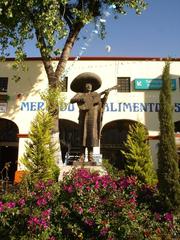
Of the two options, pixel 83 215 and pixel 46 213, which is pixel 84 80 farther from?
pixel 46 213

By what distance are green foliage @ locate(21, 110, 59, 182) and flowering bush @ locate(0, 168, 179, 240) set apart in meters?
5.63

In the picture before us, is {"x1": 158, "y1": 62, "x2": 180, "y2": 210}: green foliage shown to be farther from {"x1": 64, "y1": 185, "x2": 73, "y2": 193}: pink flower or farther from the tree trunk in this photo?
the tree trunk

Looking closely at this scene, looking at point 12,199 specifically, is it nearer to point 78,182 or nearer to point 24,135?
point 78,182

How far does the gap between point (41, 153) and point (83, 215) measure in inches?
271

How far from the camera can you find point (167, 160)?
8297mm

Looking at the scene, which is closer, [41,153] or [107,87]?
[41,153]

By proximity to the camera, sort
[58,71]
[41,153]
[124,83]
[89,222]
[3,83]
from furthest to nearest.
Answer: [3,83]
[124,83]
[58,71]
[41,153]
[89,222]

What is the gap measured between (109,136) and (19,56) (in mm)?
9735

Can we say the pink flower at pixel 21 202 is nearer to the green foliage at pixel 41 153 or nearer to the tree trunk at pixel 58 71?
the green foliage at pixel 41 153

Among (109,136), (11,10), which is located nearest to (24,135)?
(109,136)

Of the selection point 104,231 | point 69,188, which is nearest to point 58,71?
point 69,188

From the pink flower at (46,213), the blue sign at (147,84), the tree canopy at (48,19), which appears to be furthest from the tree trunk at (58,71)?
the pink flower at (46,213)

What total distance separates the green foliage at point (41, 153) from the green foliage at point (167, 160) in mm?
5534

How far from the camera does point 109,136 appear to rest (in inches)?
960
